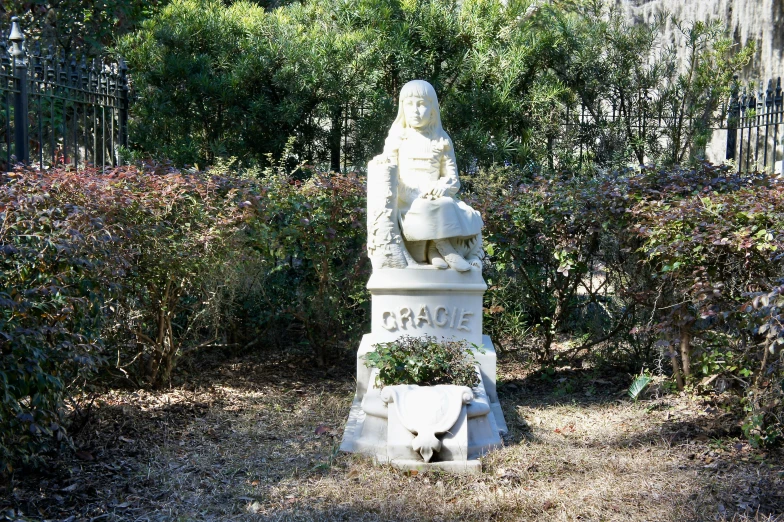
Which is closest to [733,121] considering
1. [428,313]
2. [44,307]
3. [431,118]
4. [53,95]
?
[431,118]

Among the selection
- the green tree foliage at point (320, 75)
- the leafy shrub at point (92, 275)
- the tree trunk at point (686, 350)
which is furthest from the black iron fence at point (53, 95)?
the tree trunk at point (686, 350)

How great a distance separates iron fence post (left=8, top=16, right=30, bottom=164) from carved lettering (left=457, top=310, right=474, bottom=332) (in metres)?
4.07

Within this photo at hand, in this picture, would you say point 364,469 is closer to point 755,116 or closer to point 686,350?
point 686,350

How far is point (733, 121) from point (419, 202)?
18.6 feet

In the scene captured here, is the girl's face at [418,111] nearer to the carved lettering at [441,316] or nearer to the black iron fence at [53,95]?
the carved lettering at [441,316]

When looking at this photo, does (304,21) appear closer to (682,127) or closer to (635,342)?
(682,127)

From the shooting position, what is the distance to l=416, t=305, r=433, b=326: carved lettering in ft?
19.0

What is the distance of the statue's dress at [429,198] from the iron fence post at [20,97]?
3.33 meters

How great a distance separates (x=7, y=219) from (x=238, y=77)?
4944 millimetres

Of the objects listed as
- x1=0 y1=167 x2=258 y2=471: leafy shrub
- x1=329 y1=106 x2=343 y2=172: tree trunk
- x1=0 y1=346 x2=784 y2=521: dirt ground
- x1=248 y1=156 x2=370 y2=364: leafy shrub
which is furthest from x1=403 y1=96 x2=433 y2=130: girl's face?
x1=329 y1=106 x2=343 y2=172: tree trunk

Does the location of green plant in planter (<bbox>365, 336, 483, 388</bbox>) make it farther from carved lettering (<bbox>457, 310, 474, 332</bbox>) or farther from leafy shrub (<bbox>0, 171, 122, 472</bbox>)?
leafy shrub (<bbox>0, 171, 122, 472</bbox>)

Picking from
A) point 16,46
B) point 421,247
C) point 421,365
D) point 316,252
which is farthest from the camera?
point 316,252

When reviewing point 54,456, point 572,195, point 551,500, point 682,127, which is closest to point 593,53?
point 682,127

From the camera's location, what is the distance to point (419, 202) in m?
5.79
